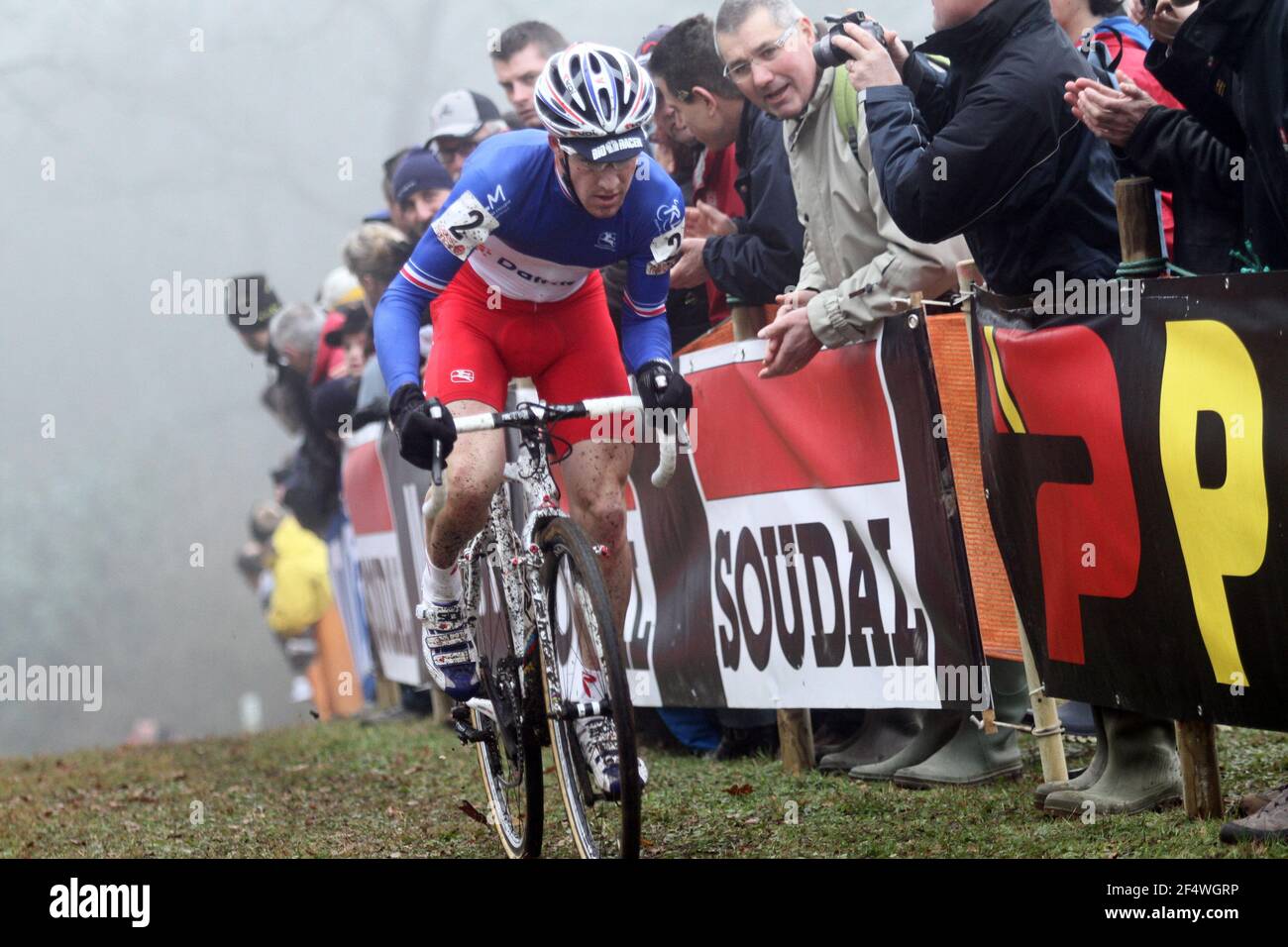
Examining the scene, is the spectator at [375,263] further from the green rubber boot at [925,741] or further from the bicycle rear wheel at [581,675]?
the bicycle rear wheel at [581,675]

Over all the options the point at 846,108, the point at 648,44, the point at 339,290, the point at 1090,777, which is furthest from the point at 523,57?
the point at 1090,777

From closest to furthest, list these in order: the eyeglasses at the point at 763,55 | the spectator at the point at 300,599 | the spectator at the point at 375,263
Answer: the eyeglasses at the point at 763,55, the spectator at the point at 375,263, the spectator at the point at 300,599

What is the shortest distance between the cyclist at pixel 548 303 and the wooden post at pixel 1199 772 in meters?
1.68

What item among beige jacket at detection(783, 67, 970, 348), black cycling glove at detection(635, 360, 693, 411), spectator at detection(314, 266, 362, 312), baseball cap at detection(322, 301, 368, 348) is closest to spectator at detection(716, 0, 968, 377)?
beige jacket at detection(783, 67, 970, 348)

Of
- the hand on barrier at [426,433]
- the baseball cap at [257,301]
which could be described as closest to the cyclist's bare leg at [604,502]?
the hand on barrier at [426,433]

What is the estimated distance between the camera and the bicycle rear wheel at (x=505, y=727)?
5.14m

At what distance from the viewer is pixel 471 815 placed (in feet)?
18.9

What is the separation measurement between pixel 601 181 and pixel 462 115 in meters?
4.70

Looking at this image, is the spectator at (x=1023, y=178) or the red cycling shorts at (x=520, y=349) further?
the red cycling shorts at (x=520, y=349)

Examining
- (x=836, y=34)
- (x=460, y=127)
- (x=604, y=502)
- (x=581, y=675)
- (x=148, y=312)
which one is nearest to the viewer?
(x=581, y=675)

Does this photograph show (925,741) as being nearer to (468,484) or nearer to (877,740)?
(877,740)
